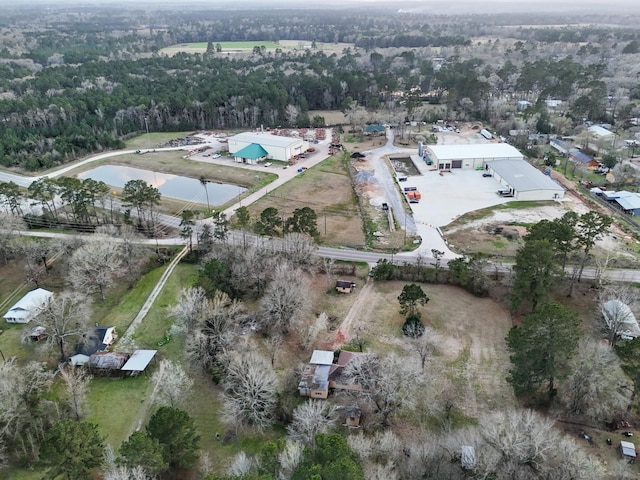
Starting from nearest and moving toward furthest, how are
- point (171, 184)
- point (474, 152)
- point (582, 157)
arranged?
1. point (171, 184)
2. point (474, 152)
3. point (582, 157)

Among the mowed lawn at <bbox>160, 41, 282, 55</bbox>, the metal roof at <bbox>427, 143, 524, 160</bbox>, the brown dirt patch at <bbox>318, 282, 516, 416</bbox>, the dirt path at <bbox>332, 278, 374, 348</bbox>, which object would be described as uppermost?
the mowed lawn at <bbox>160, 41, 282, 55</bbox>

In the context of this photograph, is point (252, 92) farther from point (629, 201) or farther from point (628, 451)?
point (628, 451)

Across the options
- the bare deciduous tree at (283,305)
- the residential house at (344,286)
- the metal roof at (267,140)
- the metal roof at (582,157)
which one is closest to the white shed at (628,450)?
the bare deciduous tree at (283,305)

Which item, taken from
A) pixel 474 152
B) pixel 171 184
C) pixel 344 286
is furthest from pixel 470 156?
pixel 171 184

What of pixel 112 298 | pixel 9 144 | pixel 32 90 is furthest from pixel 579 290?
pixel 32 90

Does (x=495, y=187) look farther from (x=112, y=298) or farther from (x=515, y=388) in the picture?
(x=112, y=298)

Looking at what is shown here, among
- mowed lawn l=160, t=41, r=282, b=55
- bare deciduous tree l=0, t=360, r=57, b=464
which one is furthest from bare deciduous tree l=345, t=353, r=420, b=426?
mowed lawn l=160, t=41, r=282, b=55

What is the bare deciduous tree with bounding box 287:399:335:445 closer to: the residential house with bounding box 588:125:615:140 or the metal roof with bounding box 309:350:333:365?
the metal roof with bounding box 309:350:333:365
